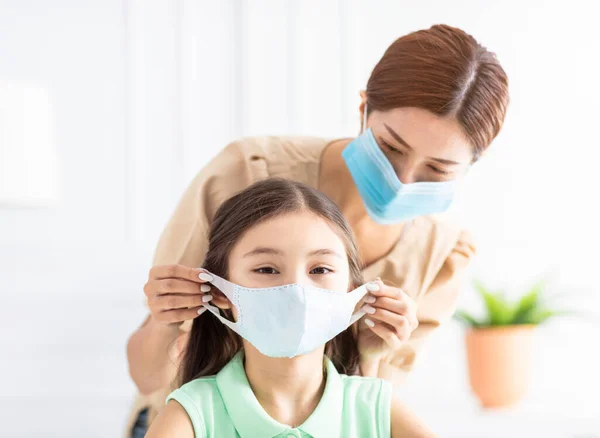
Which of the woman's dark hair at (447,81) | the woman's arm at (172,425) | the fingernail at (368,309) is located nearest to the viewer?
the woman's arm at (172,425)

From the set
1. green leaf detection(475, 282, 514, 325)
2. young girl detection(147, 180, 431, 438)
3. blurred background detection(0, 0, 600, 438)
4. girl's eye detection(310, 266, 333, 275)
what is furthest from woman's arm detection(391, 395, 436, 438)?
green leaf detection(475, 282, 514, 325)

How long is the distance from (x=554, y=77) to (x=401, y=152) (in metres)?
→ 1.59

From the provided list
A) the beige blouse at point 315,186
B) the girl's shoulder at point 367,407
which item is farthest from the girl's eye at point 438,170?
the girl's shoulder at point 367,407

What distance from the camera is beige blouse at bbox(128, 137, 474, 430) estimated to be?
6.03ft

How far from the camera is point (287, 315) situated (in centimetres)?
137

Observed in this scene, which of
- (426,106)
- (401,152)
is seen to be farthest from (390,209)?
(426,106)

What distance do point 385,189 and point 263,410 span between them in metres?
0.63

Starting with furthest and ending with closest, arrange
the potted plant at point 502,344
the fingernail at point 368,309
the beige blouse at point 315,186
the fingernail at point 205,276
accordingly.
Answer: the potted plant at point 502,344
the beige blouse at point 315,186
the fingernail at point 368,309
the fingernail at point 205,276

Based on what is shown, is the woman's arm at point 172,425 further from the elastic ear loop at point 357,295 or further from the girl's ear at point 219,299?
the elastic ear loop at point 357,295

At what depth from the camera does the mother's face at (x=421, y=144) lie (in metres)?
1.67

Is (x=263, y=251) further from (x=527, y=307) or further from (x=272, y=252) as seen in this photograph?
(x=527, y=307)

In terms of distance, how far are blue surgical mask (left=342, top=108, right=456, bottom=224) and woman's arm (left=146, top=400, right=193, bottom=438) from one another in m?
0.70

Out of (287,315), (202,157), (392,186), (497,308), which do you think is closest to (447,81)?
(392,186)

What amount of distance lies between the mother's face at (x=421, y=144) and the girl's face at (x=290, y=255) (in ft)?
1.12
